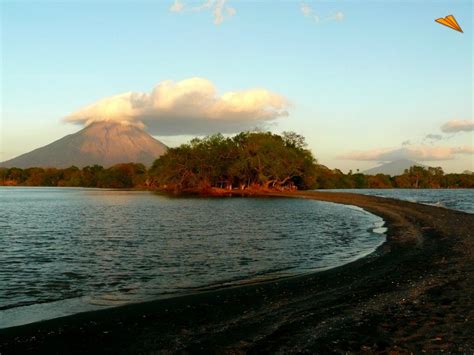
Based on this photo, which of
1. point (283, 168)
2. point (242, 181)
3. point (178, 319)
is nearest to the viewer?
point (178, 319)

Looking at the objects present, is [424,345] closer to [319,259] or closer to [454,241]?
[319,259]

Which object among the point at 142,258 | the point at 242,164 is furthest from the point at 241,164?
the point at 142,258

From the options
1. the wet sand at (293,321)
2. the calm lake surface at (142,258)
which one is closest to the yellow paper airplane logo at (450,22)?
the wet sand at (293,321)

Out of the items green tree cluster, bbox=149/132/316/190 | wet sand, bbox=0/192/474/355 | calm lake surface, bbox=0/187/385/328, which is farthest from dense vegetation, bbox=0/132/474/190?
wet sand, bbox=0/192/474/355

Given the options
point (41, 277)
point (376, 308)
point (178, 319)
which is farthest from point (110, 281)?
point (376, 308)

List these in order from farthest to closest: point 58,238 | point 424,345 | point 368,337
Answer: point 58,238 → point 368,337 → point 424,345

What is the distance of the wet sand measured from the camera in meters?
8.30

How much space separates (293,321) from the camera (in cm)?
976

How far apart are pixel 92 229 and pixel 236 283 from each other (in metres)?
21.6

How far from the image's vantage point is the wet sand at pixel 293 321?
830 cm

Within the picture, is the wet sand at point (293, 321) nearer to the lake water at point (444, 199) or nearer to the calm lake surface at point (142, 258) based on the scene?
the calm lake surface at point (142, 258)

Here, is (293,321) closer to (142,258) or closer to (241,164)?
(142,258)

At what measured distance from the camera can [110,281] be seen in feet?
50.1

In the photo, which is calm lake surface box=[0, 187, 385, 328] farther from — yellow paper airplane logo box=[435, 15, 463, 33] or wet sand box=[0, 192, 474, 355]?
yellow paper airplane logo box=[435, 15, 463, 33]
